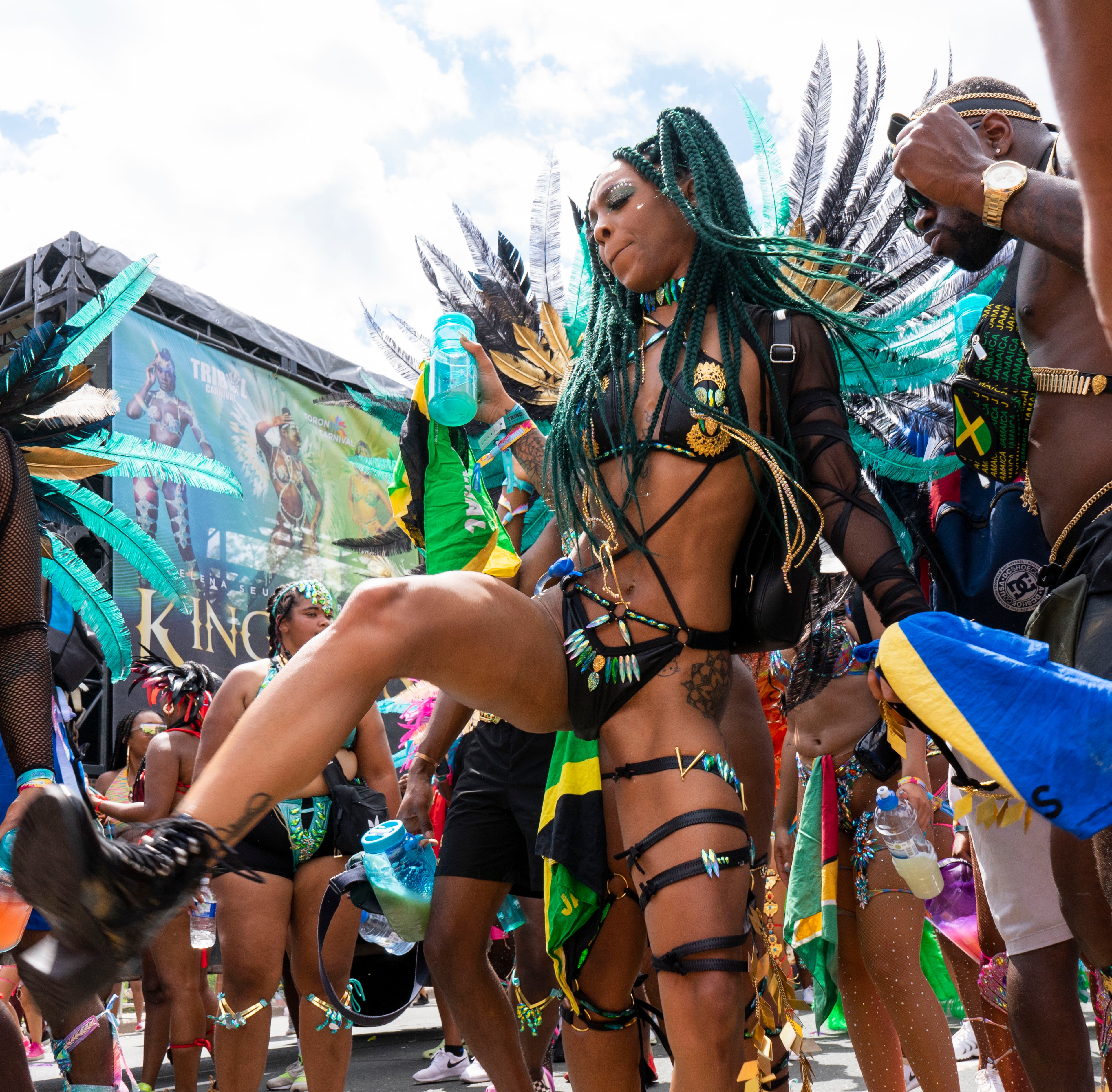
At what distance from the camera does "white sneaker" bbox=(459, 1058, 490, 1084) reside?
5.59m

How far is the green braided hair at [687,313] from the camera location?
2.47 meters

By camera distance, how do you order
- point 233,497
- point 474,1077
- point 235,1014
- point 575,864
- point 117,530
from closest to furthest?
point 575,864 → point 235,1014 → point 117,530 → point 474,1077 → point 233,497

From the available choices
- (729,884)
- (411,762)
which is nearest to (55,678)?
(411,762)

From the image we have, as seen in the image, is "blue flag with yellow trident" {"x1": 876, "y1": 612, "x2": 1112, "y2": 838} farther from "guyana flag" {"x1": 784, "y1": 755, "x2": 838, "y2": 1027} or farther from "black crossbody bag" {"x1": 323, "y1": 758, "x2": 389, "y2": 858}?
"black crossbody bag" {"x1": 323, "y1": 758, "x2": 389, "y2": 858}

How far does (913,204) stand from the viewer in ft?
8.78

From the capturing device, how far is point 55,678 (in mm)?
4168

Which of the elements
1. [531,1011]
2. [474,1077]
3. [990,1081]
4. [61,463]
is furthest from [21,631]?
[474,1077]

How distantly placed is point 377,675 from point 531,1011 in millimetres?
2297

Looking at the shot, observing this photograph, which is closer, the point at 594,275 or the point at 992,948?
the point at 594,275

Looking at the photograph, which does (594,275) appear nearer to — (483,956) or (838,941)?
(483,956)

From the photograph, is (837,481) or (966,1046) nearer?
(837,481)

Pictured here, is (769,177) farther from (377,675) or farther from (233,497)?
(233,497)

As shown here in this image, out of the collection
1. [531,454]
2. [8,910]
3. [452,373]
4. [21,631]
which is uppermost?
[452,373]

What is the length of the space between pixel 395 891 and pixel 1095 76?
9.62 feet
